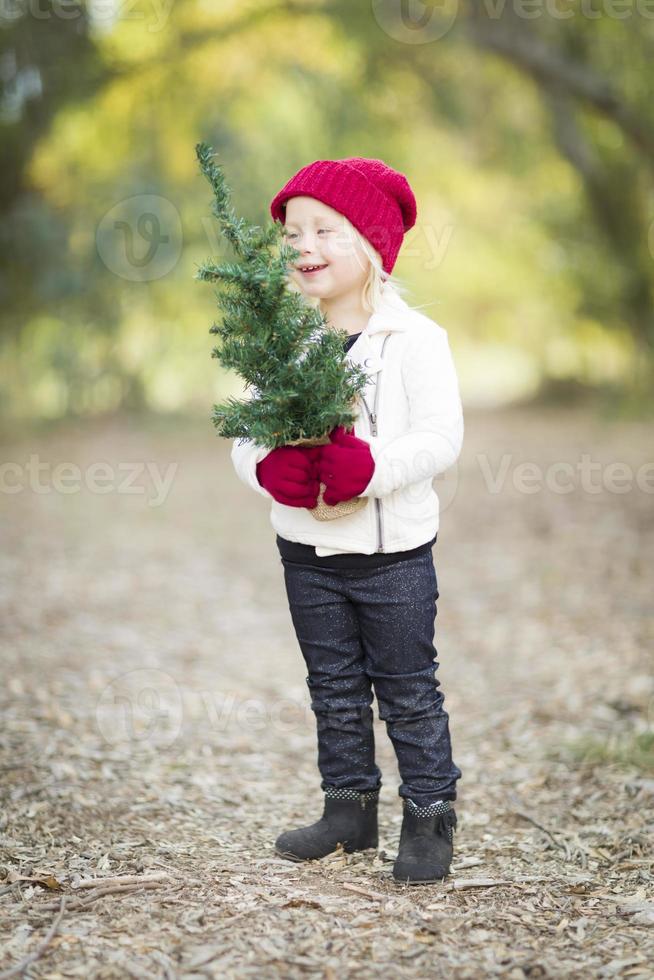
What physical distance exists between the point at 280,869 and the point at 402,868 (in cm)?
32

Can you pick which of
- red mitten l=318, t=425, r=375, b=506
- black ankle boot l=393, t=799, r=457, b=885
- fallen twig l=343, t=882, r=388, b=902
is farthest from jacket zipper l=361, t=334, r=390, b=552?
fallen twig l=343, t=882, r=388, b=902

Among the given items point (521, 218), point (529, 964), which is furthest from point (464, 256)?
point (529, 964)

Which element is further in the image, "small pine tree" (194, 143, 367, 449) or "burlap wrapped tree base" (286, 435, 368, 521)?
"burlap wrapped tree base" (286, 435, 368, 521)

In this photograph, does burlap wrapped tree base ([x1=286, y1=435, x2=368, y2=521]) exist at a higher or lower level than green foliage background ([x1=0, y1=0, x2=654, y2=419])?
lower

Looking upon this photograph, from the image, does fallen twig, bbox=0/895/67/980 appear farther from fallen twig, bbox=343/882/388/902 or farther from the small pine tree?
the small pine tree

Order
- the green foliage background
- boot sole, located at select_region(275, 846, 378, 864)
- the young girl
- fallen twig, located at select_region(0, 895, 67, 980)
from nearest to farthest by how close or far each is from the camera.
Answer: fallen twig, located at select_region(0, 895, 67, 980), the young girl, boot sole, located at select_region(275, 846, 378, 864), the green foliage background

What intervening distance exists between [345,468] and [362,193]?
70 cm

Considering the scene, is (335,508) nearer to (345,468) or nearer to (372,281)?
(345,468)

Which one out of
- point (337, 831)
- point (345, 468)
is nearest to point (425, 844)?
point (337, 831)

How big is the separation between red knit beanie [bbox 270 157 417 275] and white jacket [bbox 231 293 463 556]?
0.65 ft

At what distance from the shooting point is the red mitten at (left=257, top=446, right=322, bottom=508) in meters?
2.33

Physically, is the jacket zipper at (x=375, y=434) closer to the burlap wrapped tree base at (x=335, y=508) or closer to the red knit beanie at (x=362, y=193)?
the burlap wrapped tree base at (x=335, y=508)

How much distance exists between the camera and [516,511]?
7742 mm

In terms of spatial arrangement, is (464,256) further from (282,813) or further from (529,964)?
(529,964)
